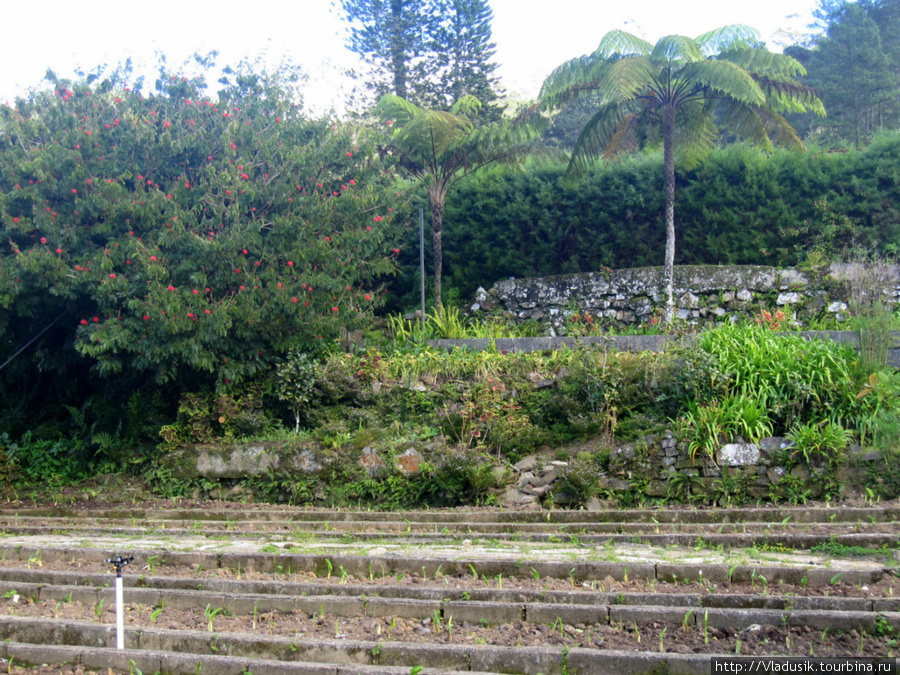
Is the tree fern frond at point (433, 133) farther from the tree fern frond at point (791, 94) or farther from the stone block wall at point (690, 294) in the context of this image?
the tree fern frond at point (791, 94)

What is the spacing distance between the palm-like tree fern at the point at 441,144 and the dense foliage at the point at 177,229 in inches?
77.4

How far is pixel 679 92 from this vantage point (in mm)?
11344

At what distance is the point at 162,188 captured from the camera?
9.77 meters

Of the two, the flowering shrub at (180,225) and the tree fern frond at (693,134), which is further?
the tree fern frond at (693,134)

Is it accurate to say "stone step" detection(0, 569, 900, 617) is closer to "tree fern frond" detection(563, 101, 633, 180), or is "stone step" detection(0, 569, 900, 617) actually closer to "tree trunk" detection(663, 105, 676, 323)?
"tree trunk" detection(663, 105, 676, 323)

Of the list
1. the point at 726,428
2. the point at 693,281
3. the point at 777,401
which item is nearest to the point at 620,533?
the point at 726,428

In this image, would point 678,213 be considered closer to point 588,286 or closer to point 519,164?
point 588,286

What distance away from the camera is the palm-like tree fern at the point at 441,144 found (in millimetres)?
12156

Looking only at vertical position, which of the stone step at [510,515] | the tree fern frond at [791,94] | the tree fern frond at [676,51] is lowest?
the stone step at [510,515]

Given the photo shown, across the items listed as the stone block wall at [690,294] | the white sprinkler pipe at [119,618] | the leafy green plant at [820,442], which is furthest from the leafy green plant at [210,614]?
the stone block wall at [690,294]

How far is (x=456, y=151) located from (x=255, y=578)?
943cm

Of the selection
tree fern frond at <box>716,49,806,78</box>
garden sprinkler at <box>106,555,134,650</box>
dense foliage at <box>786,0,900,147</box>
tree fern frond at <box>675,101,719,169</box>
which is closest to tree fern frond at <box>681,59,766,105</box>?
tree fern frond at <box>716,49,806,78</box>

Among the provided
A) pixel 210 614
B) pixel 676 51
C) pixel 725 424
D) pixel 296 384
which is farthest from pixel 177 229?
pixel 676 51

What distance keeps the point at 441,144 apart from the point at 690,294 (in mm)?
5090
